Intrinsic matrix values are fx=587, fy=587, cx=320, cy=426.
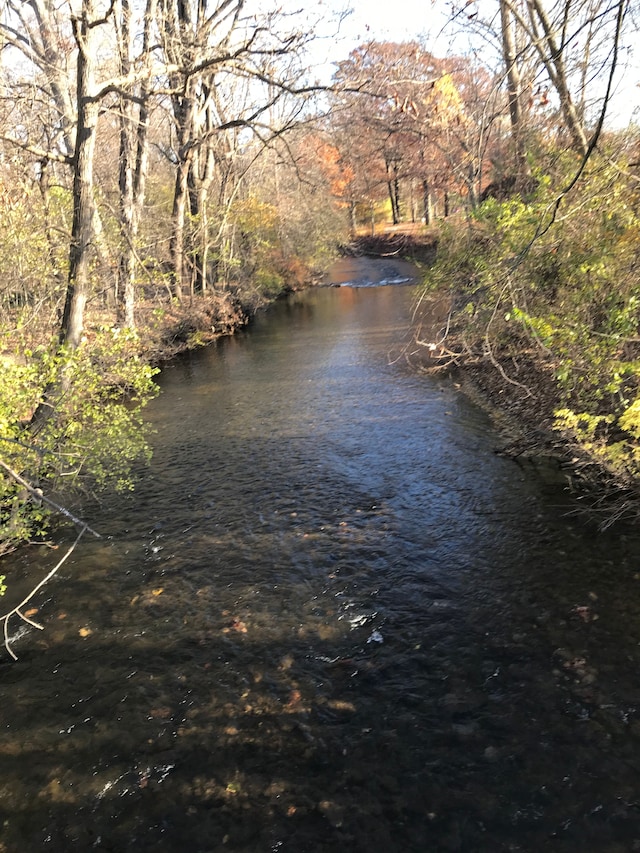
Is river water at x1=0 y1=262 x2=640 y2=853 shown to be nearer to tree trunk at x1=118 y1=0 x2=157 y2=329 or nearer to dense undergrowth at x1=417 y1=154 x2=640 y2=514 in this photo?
dense undergrowth at x1=417 y1=154 x2=640 y2=514

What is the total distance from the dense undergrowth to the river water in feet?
3.89

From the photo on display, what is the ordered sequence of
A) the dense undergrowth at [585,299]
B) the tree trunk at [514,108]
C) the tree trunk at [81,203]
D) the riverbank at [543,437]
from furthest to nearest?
the tree trunk at [514,108] < the tree trunk at [81,203] < the riverbank at [543,437] < the dense undergrowth at [585,299]

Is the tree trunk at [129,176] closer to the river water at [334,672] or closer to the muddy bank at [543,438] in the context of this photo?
the river water at [334,672]

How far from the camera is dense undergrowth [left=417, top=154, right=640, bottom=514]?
6.45 m

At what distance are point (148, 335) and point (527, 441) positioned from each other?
42.2ft

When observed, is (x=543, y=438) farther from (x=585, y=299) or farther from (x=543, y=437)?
(x=585, y=299)

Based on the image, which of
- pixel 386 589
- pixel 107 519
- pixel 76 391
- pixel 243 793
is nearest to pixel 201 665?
pixel 243 793

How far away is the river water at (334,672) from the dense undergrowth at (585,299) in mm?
1186

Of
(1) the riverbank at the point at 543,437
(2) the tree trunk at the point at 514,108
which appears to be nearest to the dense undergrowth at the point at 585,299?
(1) the riverbank at the point at 543,437

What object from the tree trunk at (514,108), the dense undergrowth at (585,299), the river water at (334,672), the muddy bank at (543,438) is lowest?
the river water at (334,672)

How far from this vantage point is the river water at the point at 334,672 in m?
3.96

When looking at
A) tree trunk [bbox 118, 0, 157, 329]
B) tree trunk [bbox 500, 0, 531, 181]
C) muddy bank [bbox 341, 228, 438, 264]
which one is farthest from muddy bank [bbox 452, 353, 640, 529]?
muddy bank [bbox 341, 228, 438, 264]

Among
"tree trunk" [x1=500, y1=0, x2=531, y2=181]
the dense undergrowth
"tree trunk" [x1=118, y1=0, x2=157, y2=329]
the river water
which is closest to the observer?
the river water

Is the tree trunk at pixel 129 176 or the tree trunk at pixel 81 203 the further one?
the tree trunk at pixel 129 176
